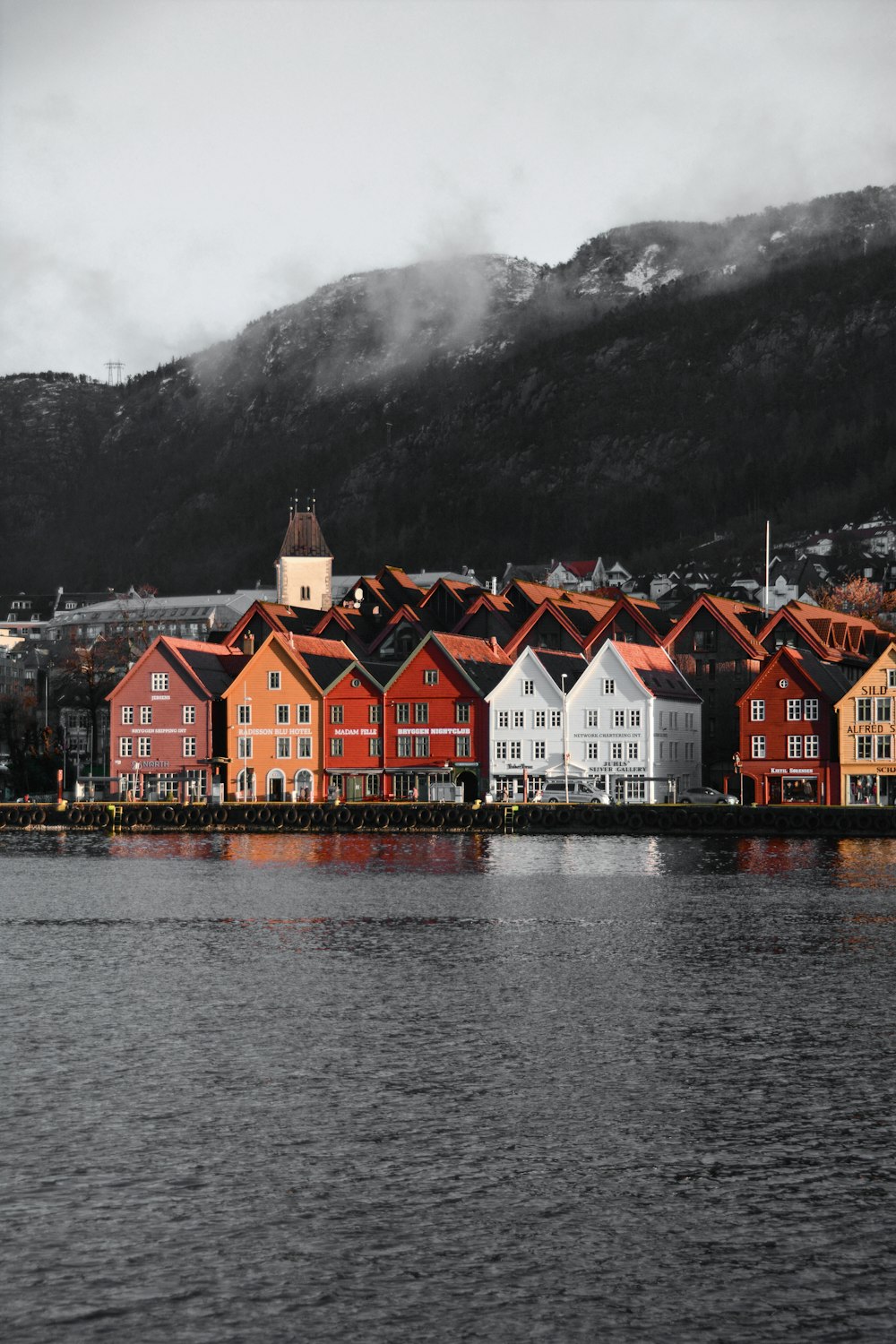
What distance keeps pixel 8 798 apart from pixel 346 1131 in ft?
458

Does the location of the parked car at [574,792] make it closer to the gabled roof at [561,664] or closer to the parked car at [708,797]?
the parked car at [708,797]

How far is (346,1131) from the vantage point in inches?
1037

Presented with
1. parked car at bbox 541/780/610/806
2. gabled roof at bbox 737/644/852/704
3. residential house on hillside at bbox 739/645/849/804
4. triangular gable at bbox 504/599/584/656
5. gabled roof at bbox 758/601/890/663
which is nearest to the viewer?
residential house on hillside at bbox 739/645/849/804

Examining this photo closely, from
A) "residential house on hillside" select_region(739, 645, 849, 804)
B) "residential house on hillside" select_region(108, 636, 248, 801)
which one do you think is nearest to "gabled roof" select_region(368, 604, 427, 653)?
"residential house on hillside" select_region(108, 636, 248, 801)

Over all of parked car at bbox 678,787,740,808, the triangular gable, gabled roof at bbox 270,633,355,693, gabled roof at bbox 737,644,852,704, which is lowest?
parked car at bbox 678,787,740,808

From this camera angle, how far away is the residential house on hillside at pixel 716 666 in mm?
137000

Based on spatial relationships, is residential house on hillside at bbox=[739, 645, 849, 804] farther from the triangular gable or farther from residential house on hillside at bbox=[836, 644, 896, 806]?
the triangular gable

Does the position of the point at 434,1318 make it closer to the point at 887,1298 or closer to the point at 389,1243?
the point at 389,1243

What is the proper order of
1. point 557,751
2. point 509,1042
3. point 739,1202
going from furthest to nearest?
point 557,751 < point 509,1042 < point 739,1202

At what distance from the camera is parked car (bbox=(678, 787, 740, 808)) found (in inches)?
4862

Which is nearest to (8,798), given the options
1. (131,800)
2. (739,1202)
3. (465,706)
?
(131,800)

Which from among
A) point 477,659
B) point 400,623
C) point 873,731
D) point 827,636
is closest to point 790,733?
point 873,731

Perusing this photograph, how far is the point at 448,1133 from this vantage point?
2614 centimetres

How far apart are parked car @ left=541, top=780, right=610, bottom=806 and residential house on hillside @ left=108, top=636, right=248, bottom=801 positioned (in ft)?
92.1
